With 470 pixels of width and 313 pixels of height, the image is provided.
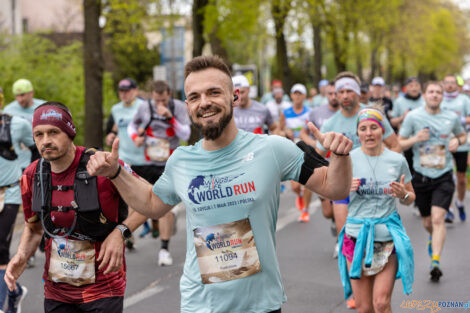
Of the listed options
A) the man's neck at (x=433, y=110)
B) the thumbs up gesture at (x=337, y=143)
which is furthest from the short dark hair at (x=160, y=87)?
the thumbs up gesture at (x=337, y=143)

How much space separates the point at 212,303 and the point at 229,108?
90 centimetres

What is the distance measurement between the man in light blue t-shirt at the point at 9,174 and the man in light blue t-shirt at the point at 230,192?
132 inches

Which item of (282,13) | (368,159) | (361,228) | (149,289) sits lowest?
(149,289)

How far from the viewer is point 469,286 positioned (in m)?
6.97

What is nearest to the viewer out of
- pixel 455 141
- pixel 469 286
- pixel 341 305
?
pixel 341 305

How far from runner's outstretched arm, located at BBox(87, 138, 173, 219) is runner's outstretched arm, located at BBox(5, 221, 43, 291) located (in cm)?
105

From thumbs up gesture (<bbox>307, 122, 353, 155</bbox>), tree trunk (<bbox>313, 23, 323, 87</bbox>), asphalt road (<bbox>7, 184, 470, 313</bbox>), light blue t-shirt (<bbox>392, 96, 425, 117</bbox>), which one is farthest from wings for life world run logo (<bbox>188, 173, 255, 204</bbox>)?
tree trunk (<bbox>313, 23, 323, 87</bbox>)

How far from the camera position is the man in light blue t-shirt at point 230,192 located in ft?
10.2

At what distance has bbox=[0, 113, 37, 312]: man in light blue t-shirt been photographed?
620 cm

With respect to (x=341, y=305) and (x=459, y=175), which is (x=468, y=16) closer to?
(x=459, y=175)

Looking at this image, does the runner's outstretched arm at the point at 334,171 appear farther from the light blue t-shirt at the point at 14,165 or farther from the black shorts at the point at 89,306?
the light blue t-shirt at the point at 14,165

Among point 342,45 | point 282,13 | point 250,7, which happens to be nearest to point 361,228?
point 250,7

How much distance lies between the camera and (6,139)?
272 inches

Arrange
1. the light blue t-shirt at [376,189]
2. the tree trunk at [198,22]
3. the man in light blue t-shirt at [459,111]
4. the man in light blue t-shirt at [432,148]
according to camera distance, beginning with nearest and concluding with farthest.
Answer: the light blue t-shirt at [376,189]
the man in light blue t-shirt at [432,148]
the man in light blue t-shirt at [459,111]
the tree trunk at [198,22]
